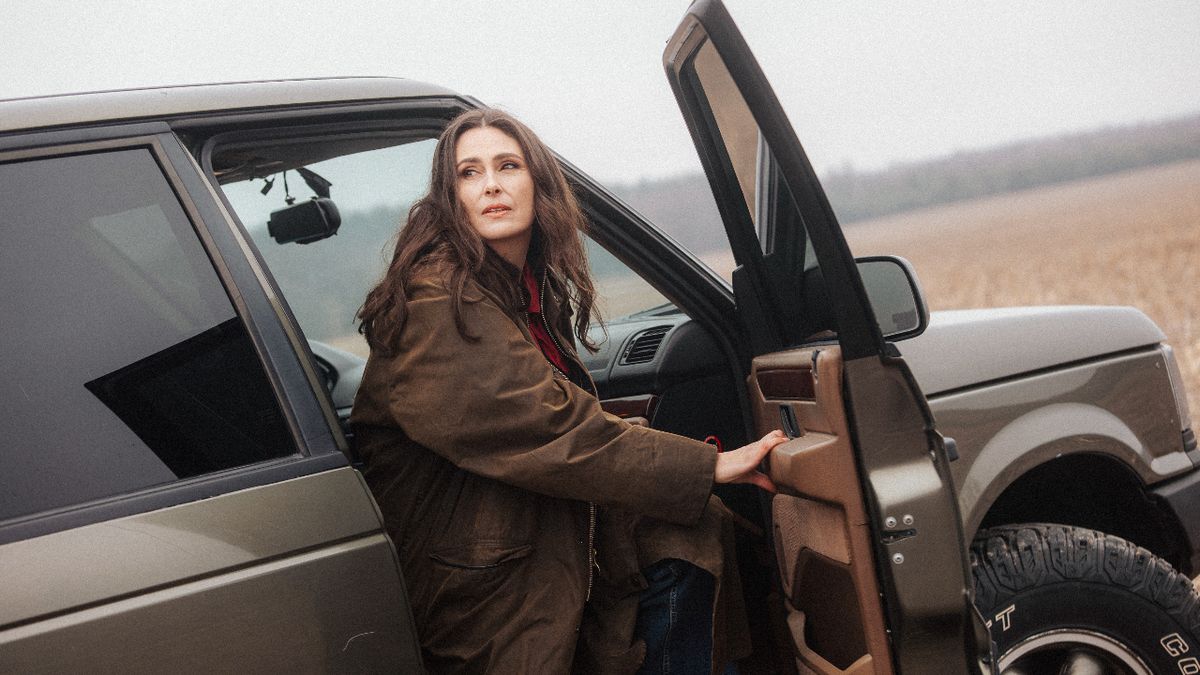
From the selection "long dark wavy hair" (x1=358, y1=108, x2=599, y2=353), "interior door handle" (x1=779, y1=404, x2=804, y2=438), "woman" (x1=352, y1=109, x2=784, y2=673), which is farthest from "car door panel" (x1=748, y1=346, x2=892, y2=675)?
"long dark wavy hair" (x1=358, y1=108, x2=599, y2=353)

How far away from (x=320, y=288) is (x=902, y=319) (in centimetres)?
192

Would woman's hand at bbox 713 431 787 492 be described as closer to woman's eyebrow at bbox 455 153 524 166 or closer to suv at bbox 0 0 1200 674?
suv at bbox 0 0 1200 674

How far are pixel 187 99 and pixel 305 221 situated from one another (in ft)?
2.70

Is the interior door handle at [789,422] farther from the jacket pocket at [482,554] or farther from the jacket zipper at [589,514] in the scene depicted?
the jacket pocket at [482,554]

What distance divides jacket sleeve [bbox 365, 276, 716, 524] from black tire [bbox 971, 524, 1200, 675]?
95 centimetres

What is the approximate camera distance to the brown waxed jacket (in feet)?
6.44

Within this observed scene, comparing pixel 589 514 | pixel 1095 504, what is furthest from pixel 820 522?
pixel 1095 504

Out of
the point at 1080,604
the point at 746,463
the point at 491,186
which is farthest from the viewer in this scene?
the point at 1080,604

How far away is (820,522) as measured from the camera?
7.10ft

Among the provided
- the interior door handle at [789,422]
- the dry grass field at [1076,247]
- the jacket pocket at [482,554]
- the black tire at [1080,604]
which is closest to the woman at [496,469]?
the jacket pocket at [482,554]

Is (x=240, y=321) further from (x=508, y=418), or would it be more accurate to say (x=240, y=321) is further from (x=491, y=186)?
(x=491, y=186)

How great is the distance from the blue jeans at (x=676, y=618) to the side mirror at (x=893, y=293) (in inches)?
26.9

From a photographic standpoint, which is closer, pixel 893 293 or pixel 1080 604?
pixel 893 293

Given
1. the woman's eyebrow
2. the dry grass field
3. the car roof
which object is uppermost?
the car roof
